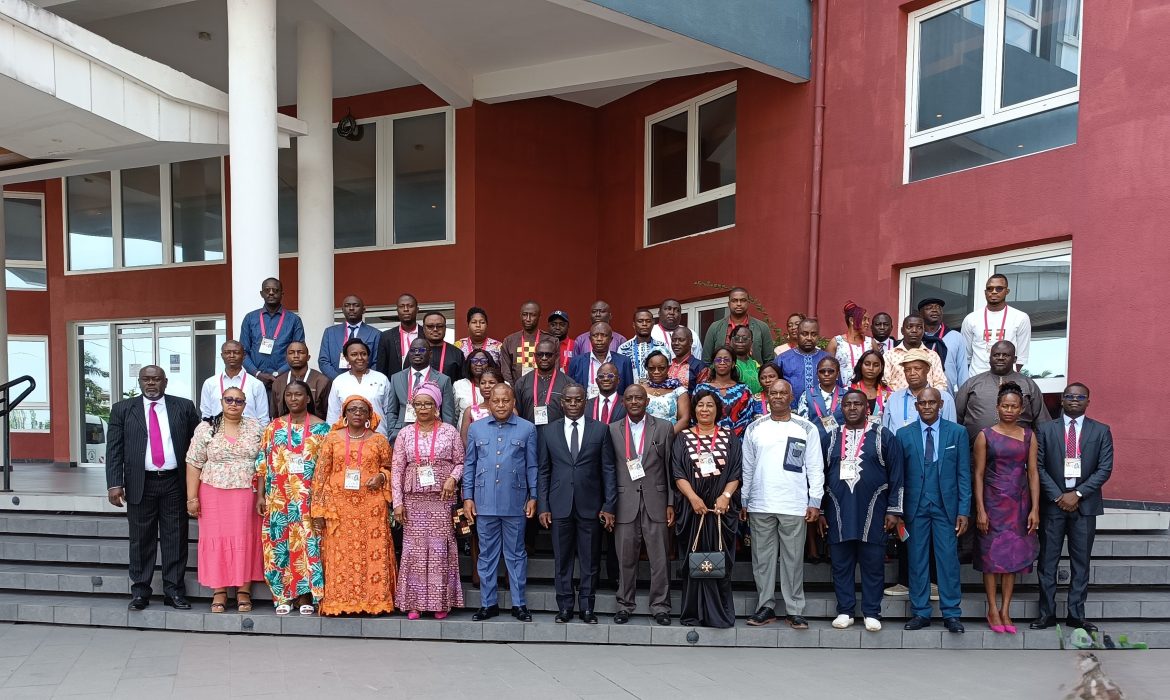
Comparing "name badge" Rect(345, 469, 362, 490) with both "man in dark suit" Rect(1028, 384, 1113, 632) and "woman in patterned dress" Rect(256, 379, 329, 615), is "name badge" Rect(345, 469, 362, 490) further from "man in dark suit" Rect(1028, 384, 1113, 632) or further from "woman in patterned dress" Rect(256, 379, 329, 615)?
"man in dark suit" Rect(1028, 384, 1113, 632)

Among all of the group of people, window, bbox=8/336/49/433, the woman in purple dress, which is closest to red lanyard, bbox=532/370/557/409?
the group of people

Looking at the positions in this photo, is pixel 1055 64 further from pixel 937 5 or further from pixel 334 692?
pixel 334 692

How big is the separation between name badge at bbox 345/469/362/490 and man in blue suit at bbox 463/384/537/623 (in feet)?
2.40

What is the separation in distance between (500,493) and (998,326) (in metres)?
4.30

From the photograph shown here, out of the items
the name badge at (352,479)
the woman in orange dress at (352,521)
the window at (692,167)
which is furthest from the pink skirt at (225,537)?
the window at (692,167)

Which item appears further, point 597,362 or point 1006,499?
point 597,362

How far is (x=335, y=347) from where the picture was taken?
7.65m

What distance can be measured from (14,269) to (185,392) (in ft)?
14.2

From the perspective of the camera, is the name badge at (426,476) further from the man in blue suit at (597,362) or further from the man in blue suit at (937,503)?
the man in blue suit at (937,503)

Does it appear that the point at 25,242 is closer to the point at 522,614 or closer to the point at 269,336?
the point at 269,336

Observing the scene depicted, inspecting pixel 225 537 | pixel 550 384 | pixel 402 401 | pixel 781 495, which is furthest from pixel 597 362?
pixel 225 537

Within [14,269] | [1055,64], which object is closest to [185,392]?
[14,269]

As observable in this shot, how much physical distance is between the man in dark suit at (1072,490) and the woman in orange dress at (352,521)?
4.65 metres

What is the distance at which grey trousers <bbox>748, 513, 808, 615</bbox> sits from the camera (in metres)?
6.06
